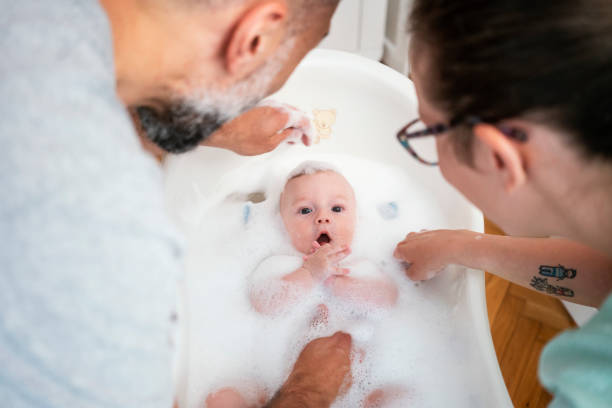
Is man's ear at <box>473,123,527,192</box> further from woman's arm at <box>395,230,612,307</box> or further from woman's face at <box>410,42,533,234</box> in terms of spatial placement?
woman's arm at <box>395,230,612,307</box>

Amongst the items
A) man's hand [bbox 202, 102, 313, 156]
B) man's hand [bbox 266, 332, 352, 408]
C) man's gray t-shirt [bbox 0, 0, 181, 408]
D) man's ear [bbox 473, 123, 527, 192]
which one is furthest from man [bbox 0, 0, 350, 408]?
man's hand [bbox 202, 102, 313, 156]

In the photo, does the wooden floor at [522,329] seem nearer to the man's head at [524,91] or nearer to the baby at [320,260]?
the baby at [320,260]

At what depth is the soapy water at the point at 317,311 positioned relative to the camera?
119cm

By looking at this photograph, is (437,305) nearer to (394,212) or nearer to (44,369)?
(394,212)

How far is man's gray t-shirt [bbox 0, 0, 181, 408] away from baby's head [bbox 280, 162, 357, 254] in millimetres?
787

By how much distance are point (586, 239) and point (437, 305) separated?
0.64 meters

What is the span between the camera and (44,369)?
0.54 metres

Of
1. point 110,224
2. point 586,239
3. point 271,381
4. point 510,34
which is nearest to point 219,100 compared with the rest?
point 110,224

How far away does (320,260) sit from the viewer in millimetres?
1272

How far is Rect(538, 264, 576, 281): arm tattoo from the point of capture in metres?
0.93

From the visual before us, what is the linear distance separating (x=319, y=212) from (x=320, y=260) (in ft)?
0.50

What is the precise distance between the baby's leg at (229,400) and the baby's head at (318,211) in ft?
1.45

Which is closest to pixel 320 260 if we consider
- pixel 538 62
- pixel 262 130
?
pixel 262 130

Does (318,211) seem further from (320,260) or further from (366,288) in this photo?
(366,288)
